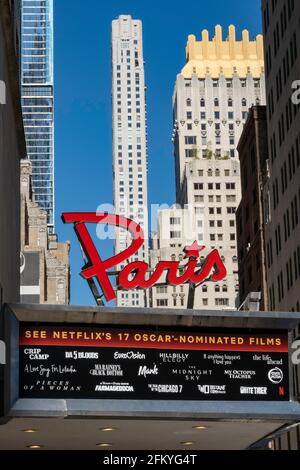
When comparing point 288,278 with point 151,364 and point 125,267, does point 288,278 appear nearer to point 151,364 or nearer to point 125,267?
point 125,267

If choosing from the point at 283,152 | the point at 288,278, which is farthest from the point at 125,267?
the point at 283,152

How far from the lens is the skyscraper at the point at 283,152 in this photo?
9806 centimetres

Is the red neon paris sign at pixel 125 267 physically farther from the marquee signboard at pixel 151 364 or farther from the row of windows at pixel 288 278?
the row of windows at pixel 288 278

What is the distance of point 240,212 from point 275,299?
38.2 metres

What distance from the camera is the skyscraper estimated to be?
98.1 m

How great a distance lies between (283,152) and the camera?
10419 cm

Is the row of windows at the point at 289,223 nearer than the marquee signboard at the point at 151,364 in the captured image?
No

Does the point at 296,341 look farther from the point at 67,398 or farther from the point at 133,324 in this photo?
Answer: the point at 67,398

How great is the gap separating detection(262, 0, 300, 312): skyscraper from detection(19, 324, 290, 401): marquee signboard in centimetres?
7039

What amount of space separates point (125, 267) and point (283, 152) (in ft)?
254

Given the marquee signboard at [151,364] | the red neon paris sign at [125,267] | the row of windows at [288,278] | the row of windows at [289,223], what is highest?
the row of windows at [289,223]

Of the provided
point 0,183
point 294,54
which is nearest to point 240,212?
point 294,54

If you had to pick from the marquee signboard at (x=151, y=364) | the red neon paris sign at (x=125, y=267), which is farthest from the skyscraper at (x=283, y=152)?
the marquee signboard at (x=151, y=364)

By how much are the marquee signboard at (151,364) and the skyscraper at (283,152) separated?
70387 millimetres
